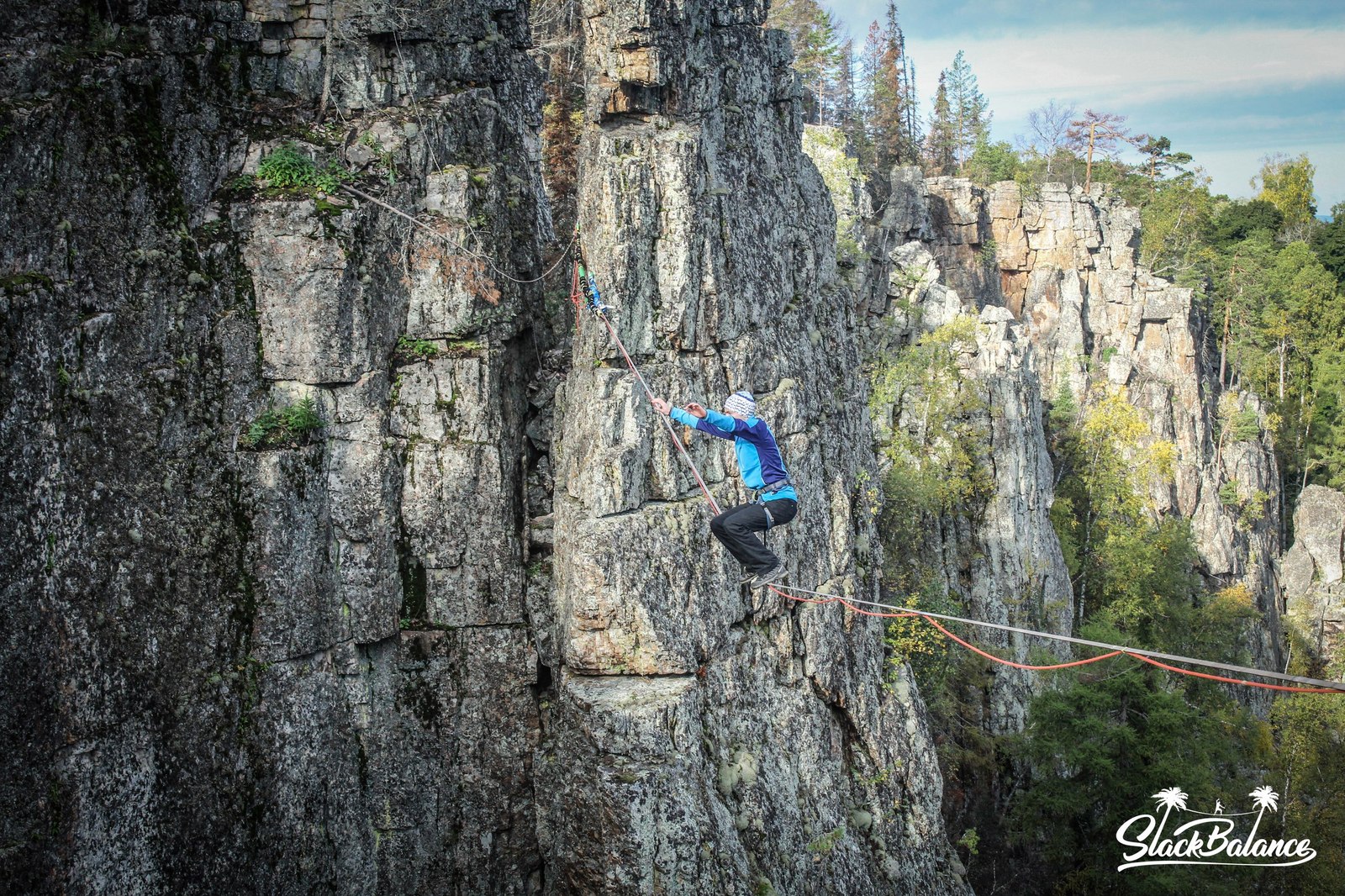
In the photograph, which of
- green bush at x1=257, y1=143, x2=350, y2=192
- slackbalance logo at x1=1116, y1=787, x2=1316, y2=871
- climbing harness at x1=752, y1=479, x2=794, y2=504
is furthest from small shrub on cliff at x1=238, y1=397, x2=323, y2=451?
slackbalance logo at x1=1116, y1=787, x2=1316, y2=871

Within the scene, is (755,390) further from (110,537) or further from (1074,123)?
(1074,123)

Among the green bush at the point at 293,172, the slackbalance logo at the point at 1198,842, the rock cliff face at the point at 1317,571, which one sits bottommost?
the rock cliff face at the point at 1317,571

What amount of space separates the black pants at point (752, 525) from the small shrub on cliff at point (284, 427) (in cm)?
647

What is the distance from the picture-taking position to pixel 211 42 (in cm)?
1380

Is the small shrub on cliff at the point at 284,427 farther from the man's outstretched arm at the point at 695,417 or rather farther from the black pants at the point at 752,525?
the black pants at the point at 752,525

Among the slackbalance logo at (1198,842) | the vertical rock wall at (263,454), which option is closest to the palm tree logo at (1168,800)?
the slackbalance logo at (1198,842)

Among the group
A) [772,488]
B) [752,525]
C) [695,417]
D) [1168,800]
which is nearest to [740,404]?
[695,417]

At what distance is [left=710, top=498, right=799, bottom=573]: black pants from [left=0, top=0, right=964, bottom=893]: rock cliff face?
1.93 metres

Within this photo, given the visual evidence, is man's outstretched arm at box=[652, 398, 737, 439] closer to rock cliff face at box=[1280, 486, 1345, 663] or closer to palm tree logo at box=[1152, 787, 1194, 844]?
palm tree logo at box=[1152, 787, 1194, 844]

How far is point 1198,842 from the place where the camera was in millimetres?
18328

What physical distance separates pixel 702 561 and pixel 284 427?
6401mm

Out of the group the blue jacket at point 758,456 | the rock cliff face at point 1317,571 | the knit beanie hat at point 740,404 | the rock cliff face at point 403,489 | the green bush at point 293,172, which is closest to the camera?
the knit beanie hat at point 740,404

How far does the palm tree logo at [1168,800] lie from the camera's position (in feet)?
58.7

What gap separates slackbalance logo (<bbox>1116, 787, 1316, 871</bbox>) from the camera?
17875 millimetres
